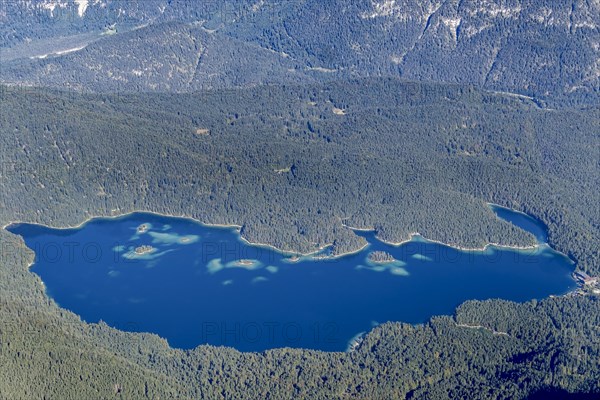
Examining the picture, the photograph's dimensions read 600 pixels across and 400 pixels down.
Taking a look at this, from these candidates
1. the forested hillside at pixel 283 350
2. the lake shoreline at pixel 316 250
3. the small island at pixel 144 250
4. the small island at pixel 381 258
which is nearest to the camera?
the forested hillside at pixel 283 350

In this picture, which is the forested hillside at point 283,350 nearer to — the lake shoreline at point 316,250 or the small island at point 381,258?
the lake shoreline at point 316,250

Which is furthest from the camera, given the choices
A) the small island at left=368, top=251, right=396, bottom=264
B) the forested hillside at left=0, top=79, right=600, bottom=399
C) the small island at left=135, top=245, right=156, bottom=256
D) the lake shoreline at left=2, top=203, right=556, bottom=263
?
the lake shoreline at left=2, top=203, right=556, bottom=263

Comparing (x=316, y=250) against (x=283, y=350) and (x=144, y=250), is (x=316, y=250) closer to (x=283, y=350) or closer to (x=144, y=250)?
(x=144, y=250)

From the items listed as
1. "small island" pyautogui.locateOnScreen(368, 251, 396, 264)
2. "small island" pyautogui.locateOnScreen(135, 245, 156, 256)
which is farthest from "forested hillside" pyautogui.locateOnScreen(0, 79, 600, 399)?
"small island" pyautogui.locateOnScreen(135, 245, 156, 256)

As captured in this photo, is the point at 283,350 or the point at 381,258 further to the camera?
the point at 381,258

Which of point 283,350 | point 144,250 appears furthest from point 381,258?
point 283,350

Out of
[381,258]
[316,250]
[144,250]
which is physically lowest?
[381,258]

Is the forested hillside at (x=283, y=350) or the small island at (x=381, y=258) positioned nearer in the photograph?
the forested hillside at (x=283, y=350)

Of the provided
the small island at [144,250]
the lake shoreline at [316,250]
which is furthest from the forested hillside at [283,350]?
the small island at [144,250]

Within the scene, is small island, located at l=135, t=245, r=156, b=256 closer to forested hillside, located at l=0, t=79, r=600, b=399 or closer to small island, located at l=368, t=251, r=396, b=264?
forested hillside, located at l=0, t=79, r=600, b=399
